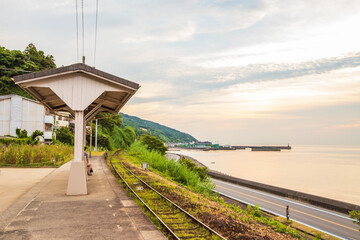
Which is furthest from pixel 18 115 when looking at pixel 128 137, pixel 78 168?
pixel 128 137

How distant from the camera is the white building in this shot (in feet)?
136

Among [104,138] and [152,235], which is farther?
[104,138]

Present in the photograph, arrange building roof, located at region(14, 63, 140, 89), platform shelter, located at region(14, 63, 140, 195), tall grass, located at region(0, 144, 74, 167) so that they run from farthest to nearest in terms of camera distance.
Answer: tall grass, located at region(0, 144, 74, 167) < platform shelter, located at region(14, 63, 140, 195) < building roof, located at region(14, 63, 140, 89)

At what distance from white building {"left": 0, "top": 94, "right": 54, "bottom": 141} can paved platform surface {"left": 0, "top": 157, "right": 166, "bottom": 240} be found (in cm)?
3344

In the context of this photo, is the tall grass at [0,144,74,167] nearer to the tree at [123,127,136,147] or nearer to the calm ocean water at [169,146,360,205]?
the calm ocean water at [169,146,360,205]

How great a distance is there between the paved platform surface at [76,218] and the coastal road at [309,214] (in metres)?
12.5

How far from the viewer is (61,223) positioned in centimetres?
850

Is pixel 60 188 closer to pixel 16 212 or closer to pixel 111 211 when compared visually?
pixel 16 212

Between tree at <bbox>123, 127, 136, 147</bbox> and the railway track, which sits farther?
tree at <bbox>123, 127, 136, 147</bbox>

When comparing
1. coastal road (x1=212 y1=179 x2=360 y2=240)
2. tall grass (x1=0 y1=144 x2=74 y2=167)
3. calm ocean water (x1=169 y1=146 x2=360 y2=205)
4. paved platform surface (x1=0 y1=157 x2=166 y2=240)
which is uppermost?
tall grass (x1=0 y1=144 x2=74 y2=167)

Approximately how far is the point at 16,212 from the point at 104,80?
6.27m

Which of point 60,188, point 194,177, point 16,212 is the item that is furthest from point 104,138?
point 16,212

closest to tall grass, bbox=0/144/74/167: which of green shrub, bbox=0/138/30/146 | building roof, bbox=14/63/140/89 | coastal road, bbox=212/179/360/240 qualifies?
green shrub, bbox=0/138/30/146

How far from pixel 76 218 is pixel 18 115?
3917cm
